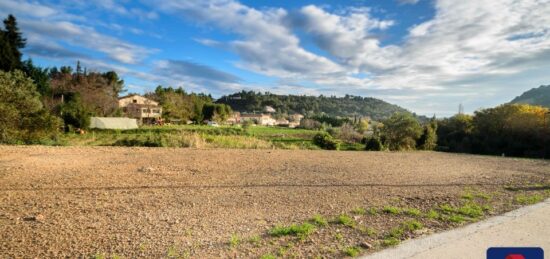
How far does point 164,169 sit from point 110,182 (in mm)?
2053

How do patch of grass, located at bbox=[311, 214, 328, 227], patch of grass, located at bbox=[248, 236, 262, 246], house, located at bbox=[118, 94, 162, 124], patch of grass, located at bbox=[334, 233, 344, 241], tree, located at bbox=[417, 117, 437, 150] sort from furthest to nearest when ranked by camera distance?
house, located at bbox=[118, 94, 162, 124], tree, located at bbox=[417, 117, 437, 150], patch of grass, located at bbox=[311, 214, 328, 227], patch of grass, located at bbox=[334, 233, 344, 241], patch of grass, located at bbox=[248, 236, 262, 246]

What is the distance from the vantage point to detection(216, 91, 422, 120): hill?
428ft

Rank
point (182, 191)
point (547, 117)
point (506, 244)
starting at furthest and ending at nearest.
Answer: point (547, 117), point (182, 191), point (506, 244)

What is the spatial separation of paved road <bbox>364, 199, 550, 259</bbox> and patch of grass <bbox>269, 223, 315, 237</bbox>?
0.96m

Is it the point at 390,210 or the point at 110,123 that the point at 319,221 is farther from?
the point at 110,123

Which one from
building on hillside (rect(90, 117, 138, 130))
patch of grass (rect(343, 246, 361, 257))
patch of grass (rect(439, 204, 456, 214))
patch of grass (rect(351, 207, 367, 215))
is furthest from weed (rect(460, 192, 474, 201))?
building on hillside (rect(90, 117, 138, 130))

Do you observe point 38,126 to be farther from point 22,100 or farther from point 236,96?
point 236,96

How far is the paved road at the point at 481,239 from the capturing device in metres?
3.51

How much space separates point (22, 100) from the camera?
9.84 m

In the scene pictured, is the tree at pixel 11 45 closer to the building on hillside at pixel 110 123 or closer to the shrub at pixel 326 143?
the building on hillside at pixel 110 123

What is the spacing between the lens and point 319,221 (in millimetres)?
4574

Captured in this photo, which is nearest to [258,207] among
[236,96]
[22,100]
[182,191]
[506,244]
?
[182,191]

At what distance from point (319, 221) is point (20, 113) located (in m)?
10.6

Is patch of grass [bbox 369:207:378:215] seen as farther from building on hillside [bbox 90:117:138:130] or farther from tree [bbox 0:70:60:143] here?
building on hillside [bbox 90:117:138:130]
